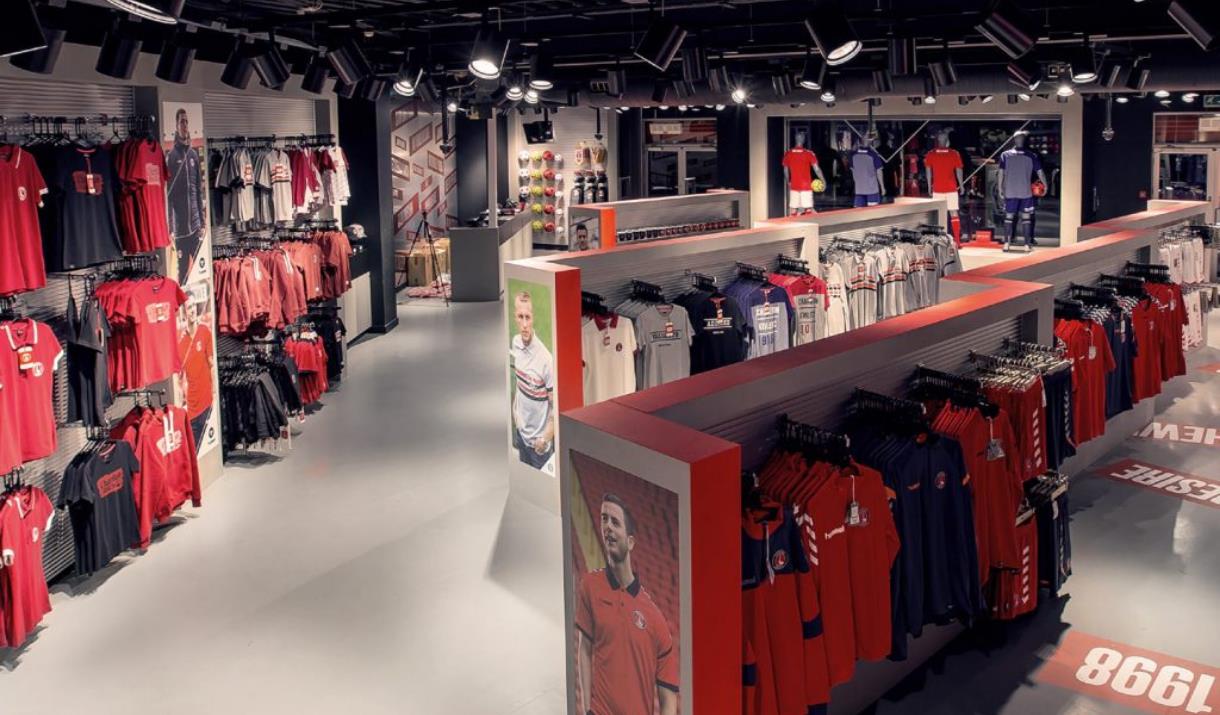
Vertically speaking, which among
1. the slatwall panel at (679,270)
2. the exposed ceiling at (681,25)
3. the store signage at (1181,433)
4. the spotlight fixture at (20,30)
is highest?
the exposed ceiling at (681,25)

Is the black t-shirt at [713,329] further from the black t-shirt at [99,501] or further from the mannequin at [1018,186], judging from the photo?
the mannequin at [1018,186]

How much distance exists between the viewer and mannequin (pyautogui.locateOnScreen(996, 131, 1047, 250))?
17.5 m

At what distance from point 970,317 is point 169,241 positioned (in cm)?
495

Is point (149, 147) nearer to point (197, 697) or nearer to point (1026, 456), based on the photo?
point (197, 697)

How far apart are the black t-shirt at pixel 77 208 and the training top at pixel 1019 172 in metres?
14.3

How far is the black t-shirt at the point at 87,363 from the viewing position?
20.7 feet

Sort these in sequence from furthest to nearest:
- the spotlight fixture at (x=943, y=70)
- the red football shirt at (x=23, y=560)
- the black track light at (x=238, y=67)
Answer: the spotlight fixture at (x=943, y=70), the black track light at (x=238, y=67), the red football shirt at (x=23, y=560)

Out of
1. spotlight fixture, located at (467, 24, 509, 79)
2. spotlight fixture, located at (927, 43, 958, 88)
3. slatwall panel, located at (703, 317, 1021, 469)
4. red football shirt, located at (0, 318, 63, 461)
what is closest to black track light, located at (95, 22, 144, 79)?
red football shirt, located at (0, 318, 63, 461)

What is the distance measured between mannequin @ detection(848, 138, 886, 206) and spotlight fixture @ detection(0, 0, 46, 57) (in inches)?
613

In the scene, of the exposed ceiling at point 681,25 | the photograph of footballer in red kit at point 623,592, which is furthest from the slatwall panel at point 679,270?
the photograph of footballer in red kit at point 623,592

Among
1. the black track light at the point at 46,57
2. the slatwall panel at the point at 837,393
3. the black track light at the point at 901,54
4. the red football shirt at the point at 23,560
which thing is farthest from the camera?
the black track light at the point at 901,54

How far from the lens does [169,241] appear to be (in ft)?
23.8

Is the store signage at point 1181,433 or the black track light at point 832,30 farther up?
the black track light at point 832,30

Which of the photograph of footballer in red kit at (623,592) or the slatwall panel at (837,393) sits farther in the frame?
the slatwall panel at (837,393)
